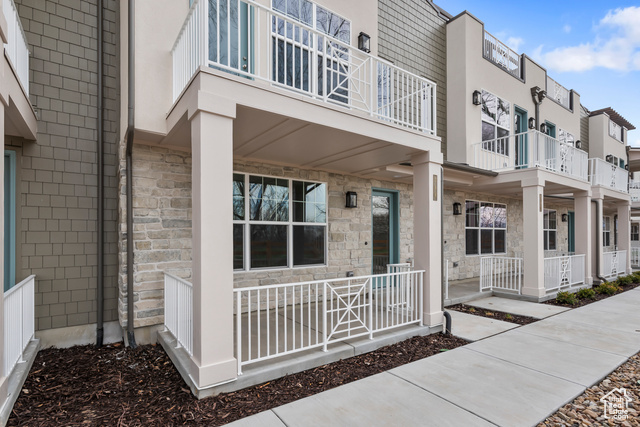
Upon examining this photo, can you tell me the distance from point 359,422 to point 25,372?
330 centimetres

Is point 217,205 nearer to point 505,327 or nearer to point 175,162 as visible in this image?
point 175,162

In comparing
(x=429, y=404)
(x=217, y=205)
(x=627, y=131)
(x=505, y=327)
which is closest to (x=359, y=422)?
(x=429, y=404)

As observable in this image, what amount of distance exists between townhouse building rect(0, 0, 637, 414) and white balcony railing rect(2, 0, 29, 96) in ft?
Result: 0.14

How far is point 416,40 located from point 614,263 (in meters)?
9.12

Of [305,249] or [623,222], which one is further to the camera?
[623,222]

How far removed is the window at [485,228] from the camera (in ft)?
30.0

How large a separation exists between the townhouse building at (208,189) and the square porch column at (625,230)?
6.19 m

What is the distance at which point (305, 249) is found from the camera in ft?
19.6

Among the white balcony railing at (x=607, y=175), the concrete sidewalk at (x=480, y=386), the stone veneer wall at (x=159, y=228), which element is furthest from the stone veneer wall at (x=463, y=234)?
the stone veneer wall at (x=159, y=228)

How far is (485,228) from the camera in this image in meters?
9.55

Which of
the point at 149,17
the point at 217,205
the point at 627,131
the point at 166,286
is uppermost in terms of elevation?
the point at 627,131

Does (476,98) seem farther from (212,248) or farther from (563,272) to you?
(212,248)

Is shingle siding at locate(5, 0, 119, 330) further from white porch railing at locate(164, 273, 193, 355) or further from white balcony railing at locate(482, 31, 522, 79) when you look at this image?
white balcony railing at locate(482, 31, 522, 79)

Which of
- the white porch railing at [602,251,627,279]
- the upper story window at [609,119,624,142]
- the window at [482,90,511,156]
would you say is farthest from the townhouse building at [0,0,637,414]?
the upper story window at [609,119,624,142]
